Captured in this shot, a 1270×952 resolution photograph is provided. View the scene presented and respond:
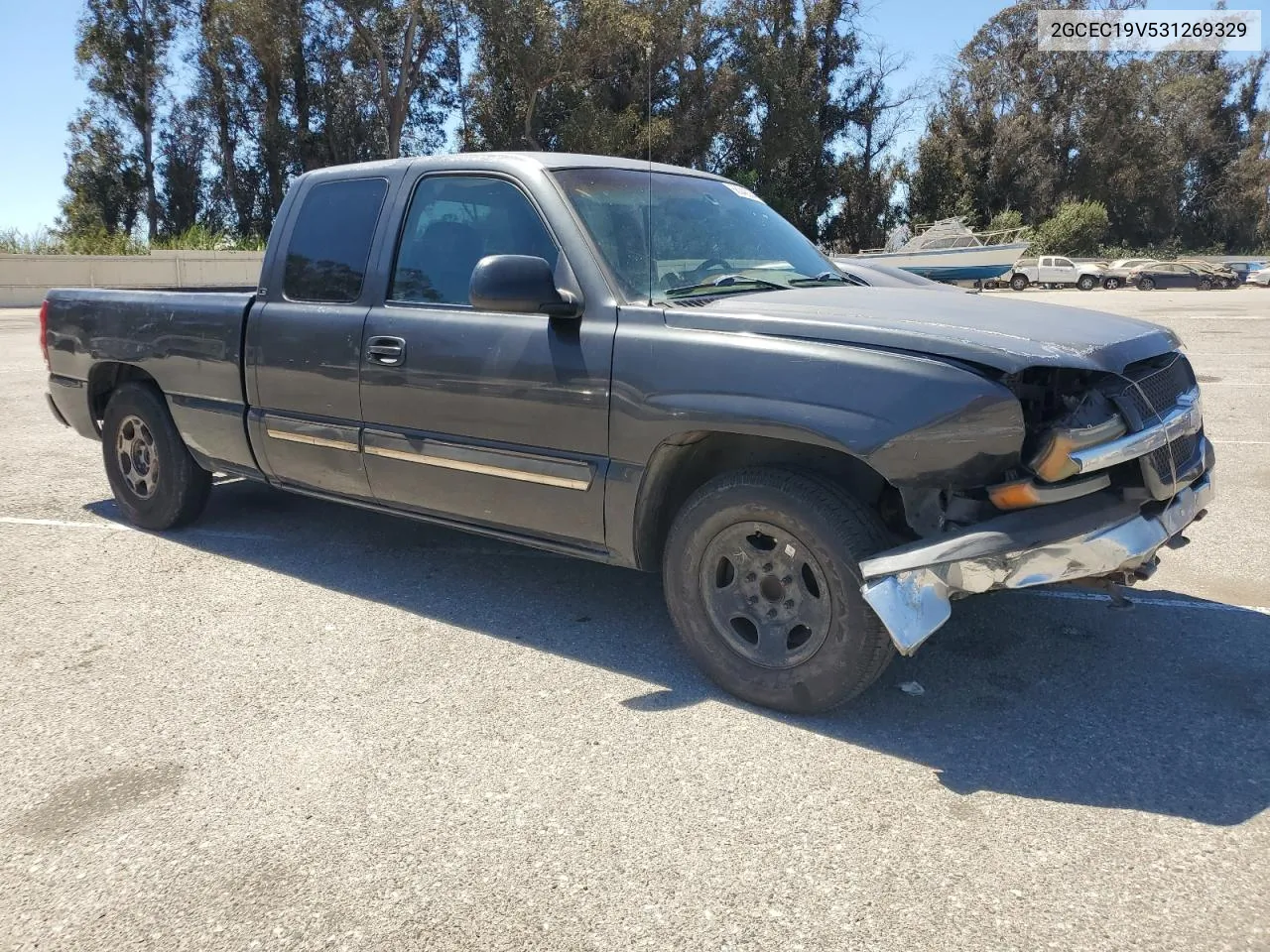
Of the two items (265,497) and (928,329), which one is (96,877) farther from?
(265,497)

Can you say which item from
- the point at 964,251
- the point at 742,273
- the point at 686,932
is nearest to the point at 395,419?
the point at 742,273

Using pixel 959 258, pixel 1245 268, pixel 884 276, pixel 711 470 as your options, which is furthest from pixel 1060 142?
pixel 711 470

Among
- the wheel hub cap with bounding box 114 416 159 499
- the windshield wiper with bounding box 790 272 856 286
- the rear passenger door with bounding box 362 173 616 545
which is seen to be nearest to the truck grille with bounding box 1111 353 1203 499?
the windshield wiper with bounding box 790 272 856 286

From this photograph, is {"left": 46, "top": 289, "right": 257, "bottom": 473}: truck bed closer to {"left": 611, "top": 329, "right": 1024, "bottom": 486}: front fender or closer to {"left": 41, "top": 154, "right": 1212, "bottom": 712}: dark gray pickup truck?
{"left": 41, "top": 154, "right": 1212, "bottom": 712}: dark gray pickup truck

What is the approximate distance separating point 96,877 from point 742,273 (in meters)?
3.04

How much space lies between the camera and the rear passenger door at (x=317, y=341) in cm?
464

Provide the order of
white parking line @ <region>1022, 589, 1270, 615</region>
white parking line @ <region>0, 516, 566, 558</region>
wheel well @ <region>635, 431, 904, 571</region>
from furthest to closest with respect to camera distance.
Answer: white parking line @ <region>0, 516, 566, 558</region> → white parking line @ <region>1022, 589, 1270, 615</region> → wheel well @ <region>635, 431, 904, 571</region>

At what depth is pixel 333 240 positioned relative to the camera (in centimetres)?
485

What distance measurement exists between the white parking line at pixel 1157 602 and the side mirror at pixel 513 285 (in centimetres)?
265

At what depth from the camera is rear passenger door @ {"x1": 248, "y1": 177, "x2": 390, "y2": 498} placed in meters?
4.64

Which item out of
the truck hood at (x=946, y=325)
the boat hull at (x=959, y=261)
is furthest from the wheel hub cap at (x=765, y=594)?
the boat hull at (x=959, y=261)

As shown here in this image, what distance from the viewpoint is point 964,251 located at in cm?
3638

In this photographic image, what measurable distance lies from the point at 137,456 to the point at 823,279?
402 cm

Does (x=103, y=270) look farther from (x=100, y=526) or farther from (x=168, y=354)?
(x=168, y=354)
